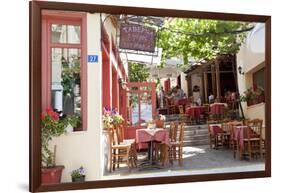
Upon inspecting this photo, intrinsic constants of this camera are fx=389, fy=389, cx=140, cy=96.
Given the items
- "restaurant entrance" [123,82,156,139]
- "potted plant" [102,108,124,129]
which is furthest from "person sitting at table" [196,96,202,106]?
"potted plant" [102,108,124,129]

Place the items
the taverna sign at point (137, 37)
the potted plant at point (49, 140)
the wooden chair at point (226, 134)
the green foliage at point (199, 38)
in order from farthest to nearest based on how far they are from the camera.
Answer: the wooden chair at point (226, 134), the green foliage at point (199, 38), the taverna sign at point (137, 37), the potted plant at point (49, 140)

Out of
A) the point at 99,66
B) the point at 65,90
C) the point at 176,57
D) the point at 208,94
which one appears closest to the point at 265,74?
the point at 208,94

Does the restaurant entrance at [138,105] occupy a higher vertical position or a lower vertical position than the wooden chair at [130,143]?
higher

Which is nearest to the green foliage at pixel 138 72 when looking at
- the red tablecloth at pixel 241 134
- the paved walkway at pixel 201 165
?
the paved walkway at pixel 201 165

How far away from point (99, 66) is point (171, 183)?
159 centimetres

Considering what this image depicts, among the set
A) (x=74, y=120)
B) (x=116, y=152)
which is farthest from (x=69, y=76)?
(x=116, y=152)

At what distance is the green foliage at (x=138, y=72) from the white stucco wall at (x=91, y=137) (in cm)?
36

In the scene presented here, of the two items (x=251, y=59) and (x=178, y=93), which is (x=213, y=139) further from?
(x=251, y=59)

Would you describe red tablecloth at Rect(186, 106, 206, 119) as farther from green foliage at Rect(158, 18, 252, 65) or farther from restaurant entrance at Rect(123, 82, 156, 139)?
green foliage at Rect(158, 18, 252, 65)

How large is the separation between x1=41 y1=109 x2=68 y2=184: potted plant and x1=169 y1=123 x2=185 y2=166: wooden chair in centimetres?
128

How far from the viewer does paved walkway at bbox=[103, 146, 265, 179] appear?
4438 millimetres

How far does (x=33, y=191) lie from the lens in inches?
159

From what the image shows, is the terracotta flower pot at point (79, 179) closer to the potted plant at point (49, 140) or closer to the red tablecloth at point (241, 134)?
the potted plant at point (49, 140)

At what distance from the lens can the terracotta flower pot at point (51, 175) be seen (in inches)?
162
